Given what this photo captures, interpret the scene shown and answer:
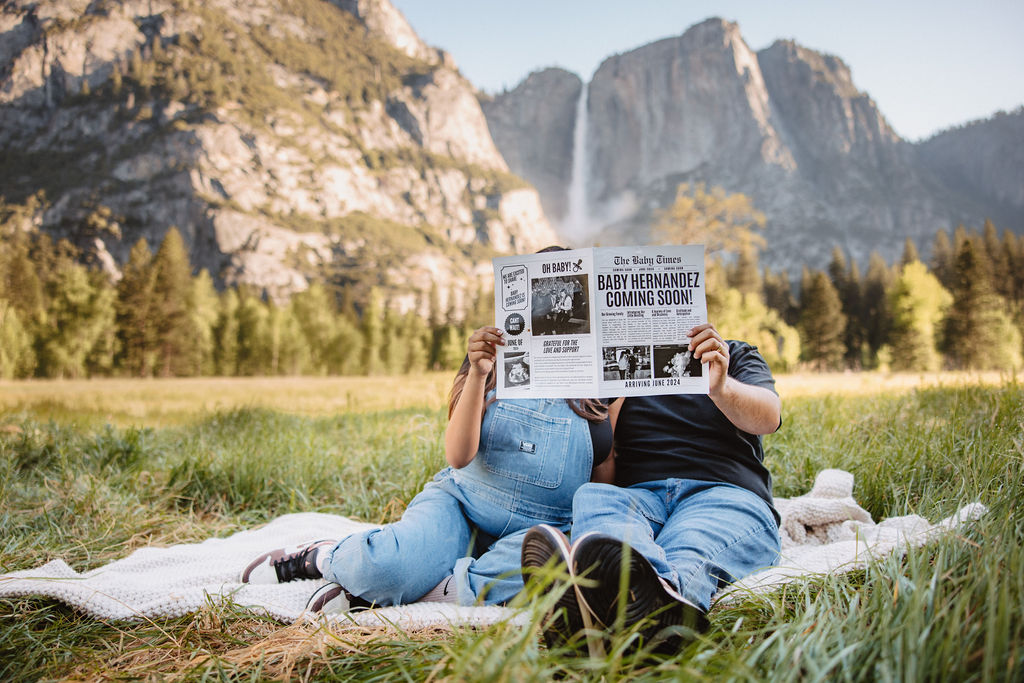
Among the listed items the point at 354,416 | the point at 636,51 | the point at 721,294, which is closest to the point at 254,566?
the point at 354,416

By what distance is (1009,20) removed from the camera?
659cm

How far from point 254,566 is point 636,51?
71144 mm

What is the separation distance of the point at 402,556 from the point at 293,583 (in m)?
0.53

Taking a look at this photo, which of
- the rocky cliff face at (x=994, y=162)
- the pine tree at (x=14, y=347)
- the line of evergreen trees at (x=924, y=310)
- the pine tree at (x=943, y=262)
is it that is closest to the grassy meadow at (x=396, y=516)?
the pine tree at (x=14, y=347)

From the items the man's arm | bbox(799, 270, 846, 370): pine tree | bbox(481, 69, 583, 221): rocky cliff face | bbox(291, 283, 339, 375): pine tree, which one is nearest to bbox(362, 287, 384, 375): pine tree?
bbox(291, 283, 339, 375): pine tree

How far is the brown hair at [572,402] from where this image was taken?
5.37 ft

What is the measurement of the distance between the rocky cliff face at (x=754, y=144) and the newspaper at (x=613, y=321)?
40470 millimetres

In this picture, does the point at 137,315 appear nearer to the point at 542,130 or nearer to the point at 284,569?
the point at 284,569

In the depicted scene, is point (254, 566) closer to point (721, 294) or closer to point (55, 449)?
point (55, 449)

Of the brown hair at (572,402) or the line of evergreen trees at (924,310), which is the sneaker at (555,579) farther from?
the line of evergreen trees at (924,310)

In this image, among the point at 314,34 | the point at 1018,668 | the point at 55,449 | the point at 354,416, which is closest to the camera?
the point at 1018,668

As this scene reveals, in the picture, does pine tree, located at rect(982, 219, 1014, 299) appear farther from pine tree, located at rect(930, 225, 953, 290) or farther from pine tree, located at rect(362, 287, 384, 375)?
pine tree, located at rect(362, 287, 384, 375)

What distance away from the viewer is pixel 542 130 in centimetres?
4491

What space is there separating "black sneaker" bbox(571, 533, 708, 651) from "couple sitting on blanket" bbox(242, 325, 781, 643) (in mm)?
229
